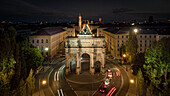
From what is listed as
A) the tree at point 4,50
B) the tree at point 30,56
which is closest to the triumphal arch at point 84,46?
the tree at point 30,56

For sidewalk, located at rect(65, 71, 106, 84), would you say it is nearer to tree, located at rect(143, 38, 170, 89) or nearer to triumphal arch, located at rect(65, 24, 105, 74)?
triumphal arch, located at rect(65, 24, 105, 74)

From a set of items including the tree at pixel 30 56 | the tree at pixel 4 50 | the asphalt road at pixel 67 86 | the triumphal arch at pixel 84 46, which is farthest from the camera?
the triumphal arch at pixel 84 46

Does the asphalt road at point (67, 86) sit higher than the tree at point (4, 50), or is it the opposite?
the tree at point (4, 50)

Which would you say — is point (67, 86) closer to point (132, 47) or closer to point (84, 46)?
point (84, 46)

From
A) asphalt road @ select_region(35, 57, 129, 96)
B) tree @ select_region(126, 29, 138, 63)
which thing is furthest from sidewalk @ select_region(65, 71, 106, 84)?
tree @ select_region(126, 29, 138, 63)

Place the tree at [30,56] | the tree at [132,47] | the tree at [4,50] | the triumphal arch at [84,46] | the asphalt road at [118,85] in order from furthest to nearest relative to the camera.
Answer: the tree at [132,47]
the triumphal arch at [84,46]
the tree at [30,56]
the asphalt road at [118,85]
the tree at [4,50]

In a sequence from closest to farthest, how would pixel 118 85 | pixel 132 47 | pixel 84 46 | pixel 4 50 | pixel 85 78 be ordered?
pixel 4 50 < pixel 118 85 < pixel 85 78 < pixel 84 46 < pixel 132 47

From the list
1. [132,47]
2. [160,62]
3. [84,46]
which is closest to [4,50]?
Result: [84,46]

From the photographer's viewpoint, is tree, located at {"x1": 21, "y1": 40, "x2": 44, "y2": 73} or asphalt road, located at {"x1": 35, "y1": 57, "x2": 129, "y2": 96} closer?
asphalt road, located at {"x1": 35, "y1": 57, "x2": 129, "y2": 96}

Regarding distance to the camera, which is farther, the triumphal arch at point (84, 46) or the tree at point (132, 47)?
the tree at point (132, 47)

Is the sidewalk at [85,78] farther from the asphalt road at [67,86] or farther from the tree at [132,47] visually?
the tree at [132,47]

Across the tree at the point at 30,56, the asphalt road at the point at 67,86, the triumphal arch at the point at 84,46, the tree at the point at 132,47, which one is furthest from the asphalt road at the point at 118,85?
the tree at the point at 30,56

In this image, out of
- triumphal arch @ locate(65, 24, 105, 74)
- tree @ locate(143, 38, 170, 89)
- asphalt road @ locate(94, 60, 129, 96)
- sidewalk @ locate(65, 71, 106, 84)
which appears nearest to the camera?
tree @ locate(143, 38, 170, 89)

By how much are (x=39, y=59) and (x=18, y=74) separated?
14.1m
